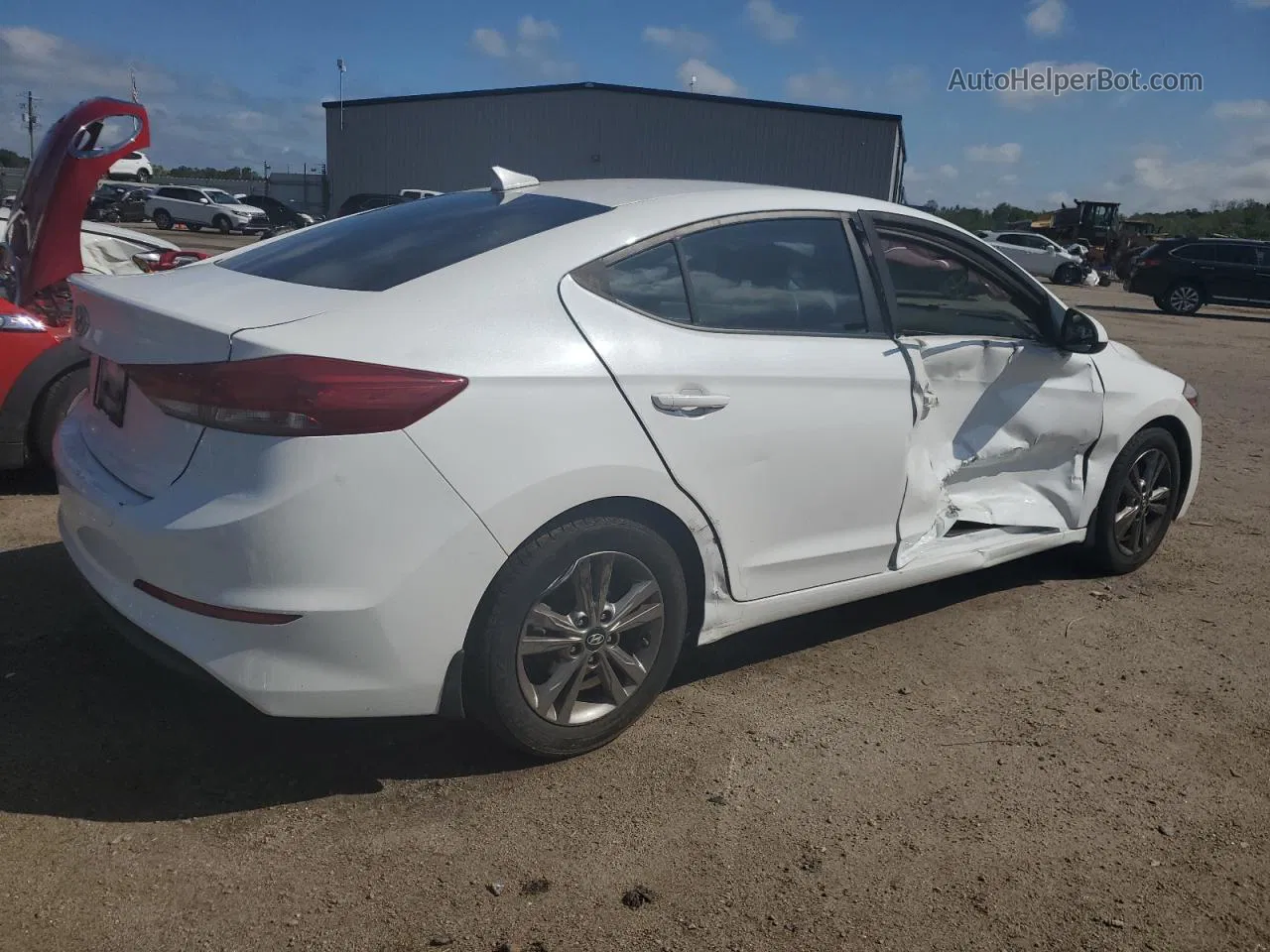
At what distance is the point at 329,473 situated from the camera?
2600 mm

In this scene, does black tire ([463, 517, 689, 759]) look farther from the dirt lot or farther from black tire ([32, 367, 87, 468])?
black tire ([32, 367, 87, 468])

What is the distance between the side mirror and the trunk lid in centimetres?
286

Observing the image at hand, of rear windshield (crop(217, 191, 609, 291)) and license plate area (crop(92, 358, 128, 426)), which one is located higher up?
rear windshield (crop(217, 191, 609, 291))

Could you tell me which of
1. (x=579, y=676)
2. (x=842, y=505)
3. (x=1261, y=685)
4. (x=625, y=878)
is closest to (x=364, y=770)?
(x=579, y=676)

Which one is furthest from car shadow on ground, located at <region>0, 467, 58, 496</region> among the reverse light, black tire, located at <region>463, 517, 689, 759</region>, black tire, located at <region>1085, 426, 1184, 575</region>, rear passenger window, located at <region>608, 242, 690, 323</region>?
black tire, located at <region>1085, 426, 1184, 575</region>

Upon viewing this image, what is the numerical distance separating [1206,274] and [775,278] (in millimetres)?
24769

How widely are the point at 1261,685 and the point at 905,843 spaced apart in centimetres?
193

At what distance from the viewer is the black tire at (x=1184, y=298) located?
81.6ft

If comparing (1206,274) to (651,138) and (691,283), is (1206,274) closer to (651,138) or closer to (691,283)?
(651,138)

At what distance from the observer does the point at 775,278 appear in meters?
3.57

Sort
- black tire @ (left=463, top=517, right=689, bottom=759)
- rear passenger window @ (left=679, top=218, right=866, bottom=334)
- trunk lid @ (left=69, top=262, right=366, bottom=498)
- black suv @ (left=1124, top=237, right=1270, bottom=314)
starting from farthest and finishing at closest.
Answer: black suv @ (left=1124, top=237, right=1270, bottom=314), rear passenger window @ (left=679, top=218, right=866, bottom=334), black tire @ (left=463, top=517, right=689, bottom=759), trunk lid @ (left=69, top=262, right=366, bottom=498)

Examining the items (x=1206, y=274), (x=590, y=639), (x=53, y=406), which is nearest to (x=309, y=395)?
(x=590, y=639)

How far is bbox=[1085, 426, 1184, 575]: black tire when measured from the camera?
482 centimetres

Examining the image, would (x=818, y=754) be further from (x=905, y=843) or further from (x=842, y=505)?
(x=842, y=505)
